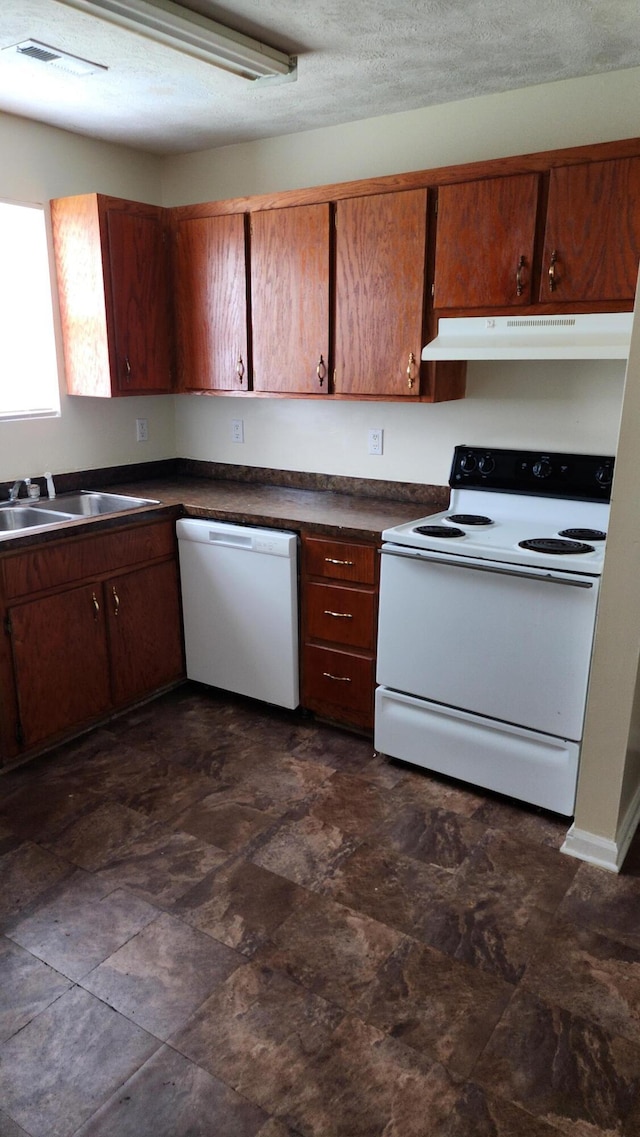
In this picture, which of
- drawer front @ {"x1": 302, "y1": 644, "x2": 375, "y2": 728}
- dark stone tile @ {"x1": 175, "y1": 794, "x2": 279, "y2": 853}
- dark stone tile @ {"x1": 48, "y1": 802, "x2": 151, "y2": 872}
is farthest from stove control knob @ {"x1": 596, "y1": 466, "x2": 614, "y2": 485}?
dark stone tile @ {"x1": 48, "y1": 802, "x2": 151, "y2": 872}

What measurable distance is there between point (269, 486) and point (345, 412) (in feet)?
1.82

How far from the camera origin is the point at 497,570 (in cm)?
238

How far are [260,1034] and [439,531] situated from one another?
1616 millimetres

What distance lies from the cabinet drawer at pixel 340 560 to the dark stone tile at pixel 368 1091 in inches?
60.1

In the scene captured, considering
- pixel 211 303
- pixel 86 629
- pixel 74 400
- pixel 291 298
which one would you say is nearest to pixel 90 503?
pixel 74 400

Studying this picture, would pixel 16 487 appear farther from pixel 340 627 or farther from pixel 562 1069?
pixel 562 1069

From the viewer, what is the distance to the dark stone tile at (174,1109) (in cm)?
146

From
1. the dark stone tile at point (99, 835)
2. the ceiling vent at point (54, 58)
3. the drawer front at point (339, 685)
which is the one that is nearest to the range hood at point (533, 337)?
the drawer front at point (339, 685)

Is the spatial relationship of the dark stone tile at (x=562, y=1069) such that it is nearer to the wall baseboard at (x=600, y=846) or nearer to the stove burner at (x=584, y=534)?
the wall baseboard at (x=600, y=846)

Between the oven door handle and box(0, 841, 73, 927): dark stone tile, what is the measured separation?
1.46m

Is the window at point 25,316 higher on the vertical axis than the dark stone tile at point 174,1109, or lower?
higher

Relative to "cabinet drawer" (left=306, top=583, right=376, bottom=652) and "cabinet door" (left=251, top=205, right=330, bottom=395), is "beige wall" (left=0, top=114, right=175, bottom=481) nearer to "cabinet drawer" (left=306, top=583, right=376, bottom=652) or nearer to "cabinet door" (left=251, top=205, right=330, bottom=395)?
"cabinet door" (left=251, top=205, right=330, bottom=395)

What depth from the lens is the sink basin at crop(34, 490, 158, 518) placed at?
3.32m

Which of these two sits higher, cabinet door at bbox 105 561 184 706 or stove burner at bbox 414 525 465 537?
stove burner at bbox 414 525 465 537
